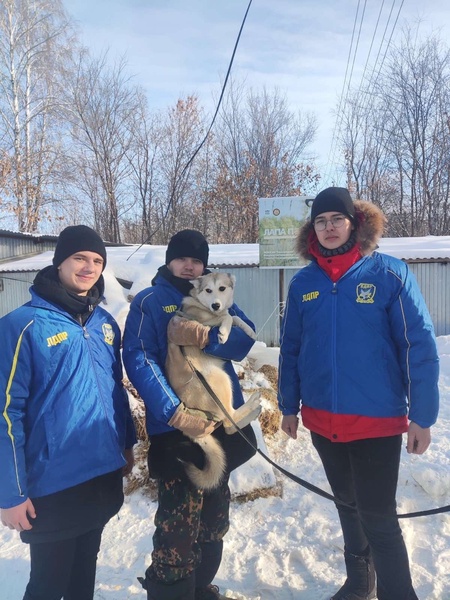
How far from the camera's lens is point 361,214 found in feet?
7.22

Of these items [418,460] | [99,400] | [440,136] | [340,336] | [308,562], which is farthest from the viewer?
[440,136]

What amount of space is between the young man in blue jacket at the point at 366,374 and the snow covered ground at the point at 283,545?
415 mm

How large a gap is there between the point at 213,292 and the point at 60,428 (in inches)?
41.6

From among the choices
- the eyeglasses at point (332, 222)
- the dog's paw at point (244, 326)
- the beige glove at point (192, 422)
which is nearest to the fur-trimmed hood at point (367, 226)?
the eyeglasses at point (332, 222)

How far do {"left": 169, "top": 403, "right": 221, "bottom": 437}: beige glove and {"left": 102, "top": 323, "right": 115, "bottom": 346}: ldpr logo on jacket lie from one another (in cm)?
48

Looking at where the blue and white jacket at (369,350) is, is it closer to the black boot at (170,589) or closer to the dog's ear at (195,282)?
the dog's ear at (195,282)

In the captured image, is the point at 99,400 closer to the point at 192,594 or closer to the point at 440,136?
the point at 192,594

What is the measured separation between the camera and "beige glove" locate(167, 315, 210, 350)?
6.65 ft

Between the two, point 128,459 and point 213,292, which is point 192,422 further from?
point 213,292

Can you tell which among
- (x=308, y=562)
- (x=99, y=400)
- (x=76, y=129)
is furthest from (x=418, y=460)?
(x=76, y=129)

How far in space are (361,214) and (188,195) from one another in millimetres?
22499

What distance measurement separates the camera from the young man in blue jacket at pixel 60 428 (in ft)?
5.33

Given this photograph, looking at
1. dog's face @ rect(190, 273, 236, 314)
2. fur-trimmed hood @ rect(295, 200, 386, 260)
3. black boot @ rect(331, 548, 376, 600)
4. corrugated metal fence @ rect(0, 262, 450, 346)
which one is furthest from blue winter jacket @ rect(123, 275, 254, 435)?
corrugated metal fence @ rect(0, 262, 450, 346)

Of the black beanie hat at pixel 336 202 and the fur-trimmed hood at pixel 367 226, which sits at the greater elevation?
the black beanie hat at pixel 336 202
